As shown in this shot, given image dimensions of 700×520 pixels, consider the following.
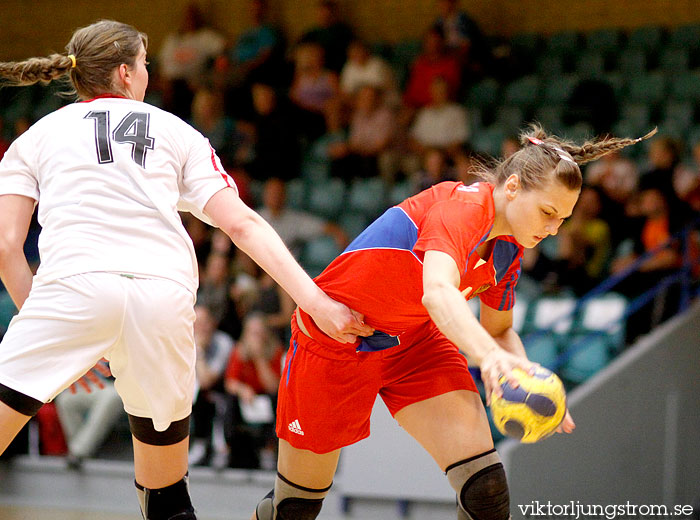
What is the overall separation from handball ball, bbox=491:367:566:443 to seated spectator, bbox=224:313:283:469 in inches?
164

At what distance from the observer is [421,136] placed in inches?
338

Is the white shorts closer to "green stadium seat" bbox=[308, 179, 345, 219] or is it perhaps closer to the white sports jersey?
the white sports jersey

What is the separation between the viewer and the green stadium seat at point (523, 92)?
8781mm

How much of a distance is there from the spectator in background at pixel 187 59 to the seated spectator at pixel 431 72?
→ 238 cm

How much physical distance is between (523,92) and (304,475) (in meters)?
6.31

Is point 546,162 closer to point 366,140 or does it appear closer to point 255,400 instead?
point 255,400

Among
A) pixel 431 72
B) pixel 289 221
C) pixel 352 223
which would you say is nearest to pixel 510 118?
pixel 431 72

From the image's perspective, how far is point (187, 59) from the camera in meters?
10.2

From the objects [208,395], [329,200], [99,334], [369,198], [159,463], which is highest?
[99,334]

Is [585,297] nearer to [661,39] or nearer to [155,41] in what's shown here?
[661,39]

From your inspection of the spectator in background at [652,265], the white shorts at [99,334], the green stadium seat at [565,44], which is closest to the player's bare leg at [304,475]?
the white shorts at [99,334]

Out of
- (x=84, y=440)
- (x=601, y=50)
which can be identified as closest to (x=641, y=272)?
(x=601, y=50)

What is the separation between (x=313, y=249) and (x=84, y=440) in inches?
93.6

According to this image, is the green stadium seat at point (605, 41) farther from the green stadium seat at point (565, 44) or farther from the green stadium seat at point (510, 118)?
the green stadium seat at point (510, 118)
